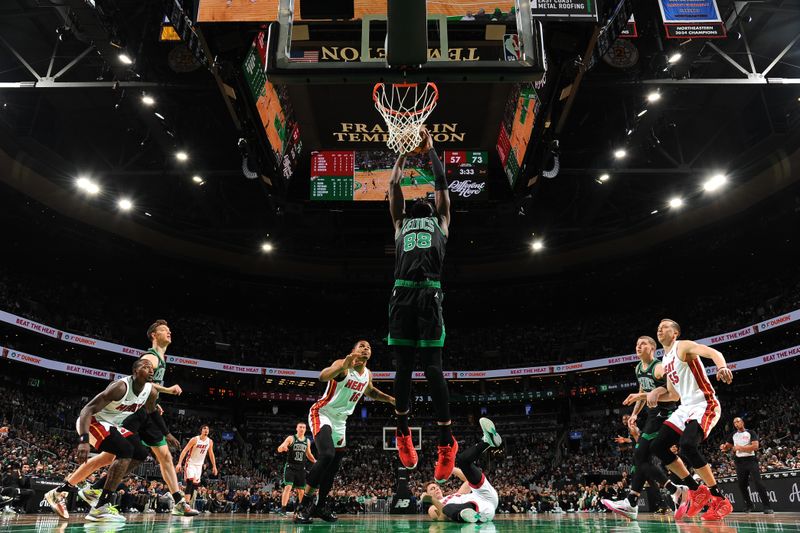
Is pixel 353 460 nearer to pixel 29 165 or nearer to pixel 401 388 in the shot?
pixel 29 165

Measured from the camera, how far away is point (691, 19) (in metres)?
11.3

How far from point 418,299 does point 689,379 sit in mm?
3978

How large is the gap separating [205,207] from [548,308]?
22568 mm

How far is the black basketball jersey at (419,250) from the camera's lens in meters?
5.34

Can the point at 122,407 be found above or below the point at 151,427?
A: above

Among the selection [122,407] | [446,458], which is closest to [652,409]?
[446,458]

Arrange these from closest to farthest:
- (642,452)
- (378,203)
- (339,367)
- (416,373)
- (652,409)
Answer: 1. (339,367)
2. (642,452)
3. (652,409)
4. (378,203)
5. (416,373)

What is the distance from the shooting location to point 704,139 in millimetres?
21953

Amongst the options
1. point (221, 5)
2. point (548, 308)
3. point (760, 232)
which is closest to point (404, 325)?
point (221, 5)

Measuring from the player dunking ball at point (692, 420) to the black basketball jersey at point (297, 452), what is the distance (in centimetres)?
898

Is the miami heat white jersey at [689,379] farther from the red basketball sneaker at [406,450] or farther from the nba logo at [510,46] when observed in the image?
the nba logo at [510,46]

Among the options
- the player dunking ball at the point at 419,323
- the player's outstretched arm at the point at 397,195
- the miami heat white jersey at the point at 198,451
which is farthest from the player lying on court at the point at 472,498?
the miami heat white jersey at the point at 198,451

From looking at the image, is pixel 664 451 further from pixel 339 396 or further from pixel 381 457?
pixel 381 457

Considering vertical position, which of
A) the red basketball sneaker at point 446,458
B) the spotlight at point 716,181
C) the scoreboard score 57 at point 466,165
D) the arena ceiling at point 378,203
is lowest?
the red basketball sneaker at point 446,458
